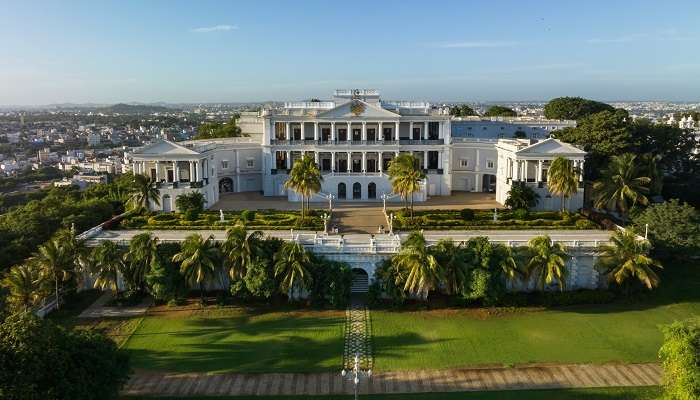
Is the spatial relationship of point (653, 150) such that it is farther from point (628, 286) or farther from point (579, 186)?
point (628, 286)

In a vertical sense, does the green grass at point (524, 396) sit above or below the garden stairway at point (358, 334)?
Result: below

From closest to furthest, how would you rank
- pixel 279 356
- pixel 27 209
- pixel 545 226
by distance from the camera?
pixel 279 356
pixel 545 226
pixel 27 209

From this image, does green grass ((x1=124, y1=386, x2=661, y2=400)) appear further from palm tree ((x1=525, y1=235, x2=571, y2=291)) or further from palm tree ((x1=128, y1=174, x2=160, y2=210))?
palm tree ((x1=128, y1=174, x2=160, y2=210))

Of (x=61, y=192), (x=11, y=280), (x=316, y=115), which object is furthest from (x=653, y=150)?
(x=61, y=192)

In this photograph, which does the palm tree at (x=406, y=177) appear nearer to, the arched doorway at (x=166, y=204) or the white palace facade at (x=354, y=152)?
the white palace facade at (x=354, y=152)

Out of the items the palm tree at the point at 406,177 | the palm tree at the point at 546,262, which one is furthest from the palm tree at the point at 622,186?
the palm tree at the point at 406,177

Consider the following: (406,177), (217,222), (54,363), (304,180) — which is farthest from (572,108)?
(54,363)

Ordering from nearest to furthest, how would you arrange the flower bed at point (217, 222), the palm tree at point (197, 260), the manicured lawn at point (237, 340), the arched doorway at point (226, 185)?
the manicured lawn at point (237, 340) < the palm tree at point (197, 260) < the flower bed at point (217, 222) < the arched doorway at point (226, 185)
